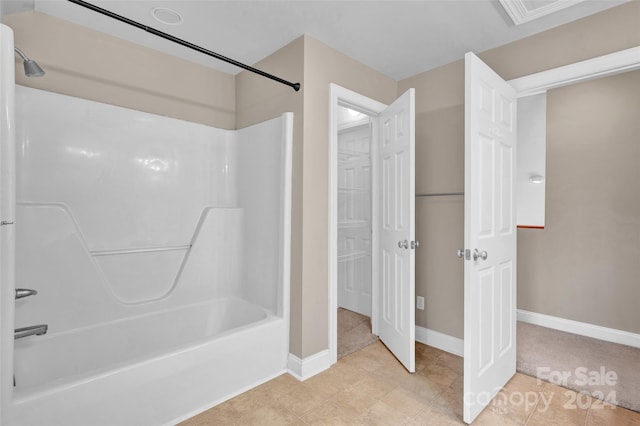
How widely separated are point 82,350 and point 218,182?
157 centimetres

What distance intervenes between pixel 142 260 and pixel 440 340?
8.38 ft

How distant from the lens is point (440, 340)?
278 cm

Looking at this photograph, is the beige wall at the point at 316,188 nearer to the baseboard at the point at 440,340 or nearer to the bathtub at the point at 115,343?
the bathtub at the point at 115,343

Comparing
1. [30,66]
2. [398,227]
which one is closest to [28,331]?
[30,66]

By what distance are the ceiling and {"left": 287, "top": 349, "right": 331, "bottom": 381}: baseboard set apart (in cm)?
236

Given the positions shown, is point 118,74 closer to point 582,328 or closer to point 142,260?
point 142,260

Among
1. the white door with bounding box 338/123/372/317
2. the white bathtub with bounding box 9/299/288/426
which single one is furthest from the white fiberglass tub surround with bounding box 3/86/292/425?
the white door with bounding box 338/123/372/317

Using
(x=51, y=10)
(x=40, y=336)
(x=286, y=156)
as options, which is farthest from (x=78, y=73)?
(x=40, y=336)

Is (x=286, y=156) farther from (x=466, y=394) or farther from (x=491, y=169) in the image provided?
(x=466, y=394)

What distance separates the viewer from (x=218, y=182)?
2916 mm

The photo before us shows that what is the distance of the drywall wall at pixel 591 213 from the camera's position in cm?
296

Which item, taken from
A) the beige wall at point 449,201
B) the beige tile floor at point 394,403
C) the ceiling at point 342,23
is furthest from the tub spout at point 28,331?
the beige wall at point 449,201

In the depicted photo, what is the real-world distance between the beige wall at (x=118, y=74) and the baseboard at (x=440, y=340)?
2.64m

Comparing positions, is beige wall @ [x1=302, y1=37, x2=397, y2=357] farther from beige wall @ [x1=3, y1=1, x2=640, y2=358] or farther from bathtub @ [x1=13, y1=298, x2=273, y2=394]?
bathtub @ [x1=13, y1=298, x2=273, y2=394]
